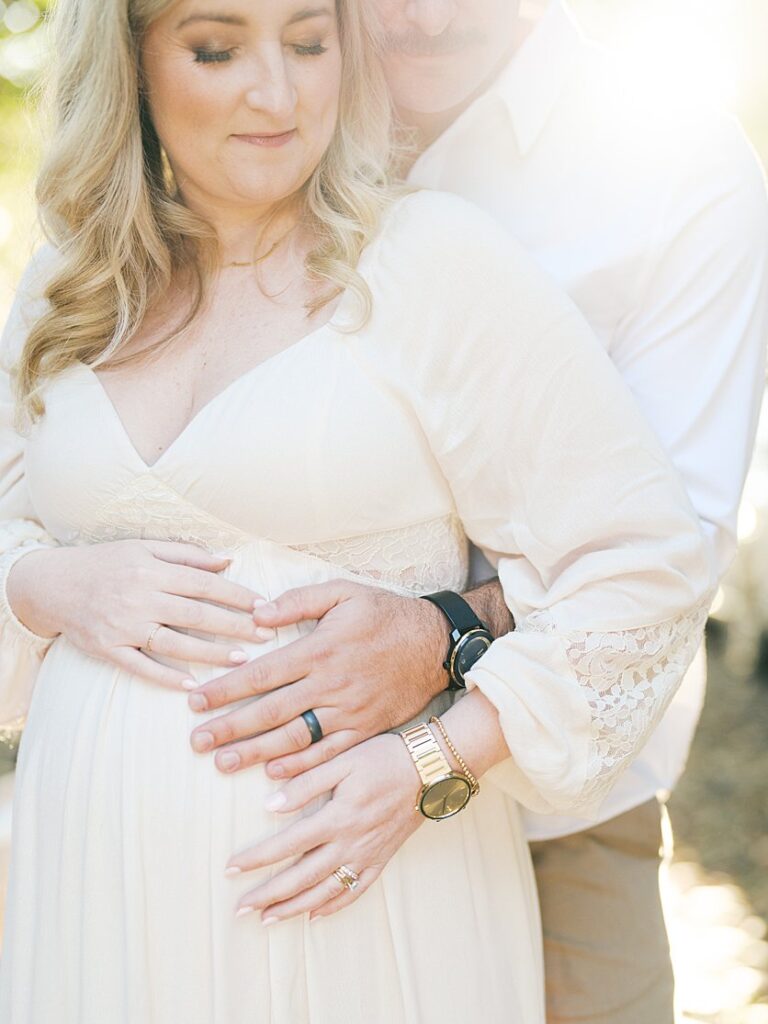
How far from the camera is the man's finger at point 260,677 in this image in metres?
1.80

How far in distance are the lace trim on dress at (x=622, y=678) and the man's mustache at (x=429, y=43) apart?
1.06m

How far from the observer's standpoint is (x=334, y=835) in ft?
5.78

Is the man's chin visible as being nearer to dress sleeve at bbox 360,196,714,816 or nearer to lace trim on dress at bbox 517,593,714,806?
dress sleeve at bbox 360,196,714,816

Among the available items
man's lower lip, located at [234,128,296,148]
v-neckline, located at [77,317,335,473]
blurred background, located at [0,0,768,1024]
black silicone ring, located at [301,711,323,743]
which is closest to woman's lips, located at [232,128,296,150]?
man's lower lip, located at [234,128,296,148]

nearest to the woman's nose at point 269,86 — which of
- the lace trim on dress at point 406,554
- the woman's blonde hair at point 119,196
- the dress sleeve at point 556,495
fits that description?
the woman's blonde hair at point 119,196

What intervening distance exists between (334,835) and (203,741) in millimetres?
234

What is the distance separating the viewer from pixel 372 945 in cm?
183

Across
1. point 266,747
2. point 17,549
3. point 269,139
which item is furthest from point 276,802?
point 269,139

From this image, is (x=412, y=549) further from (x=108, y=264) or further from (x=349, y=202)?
(x=108, y=264)

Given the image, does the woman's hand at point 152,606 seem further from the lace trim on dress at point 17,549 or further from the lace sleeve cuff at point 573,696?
the lace sleeve cuff at point 573,696

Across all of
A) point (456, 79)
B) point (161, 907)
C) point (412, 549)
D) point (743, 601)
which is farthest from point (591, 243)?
point (743, 601)

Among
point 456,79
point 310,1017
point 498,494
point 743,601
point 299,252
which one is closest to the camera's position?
point 310,1017

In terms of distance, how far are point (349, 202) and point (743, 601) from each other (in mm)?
5866

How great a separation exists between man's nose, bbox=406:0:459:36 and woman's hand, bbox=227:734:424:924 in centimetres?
128
